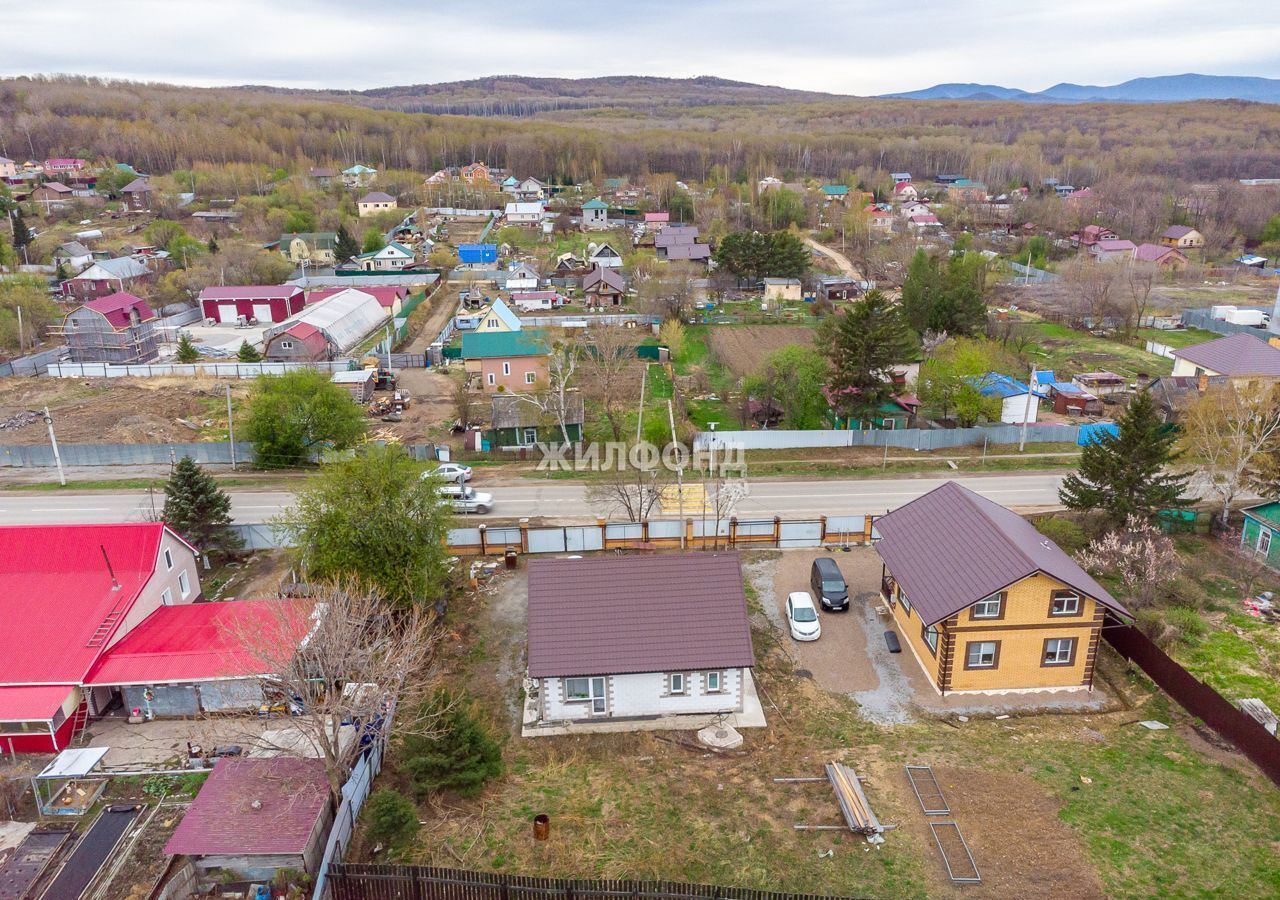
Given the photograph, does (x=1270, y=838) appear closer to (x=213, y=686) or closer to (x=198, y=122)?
(x=213, y=686)

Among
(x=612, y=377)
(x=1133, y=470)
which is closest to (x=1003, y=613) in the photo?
(x=1133, y=470)

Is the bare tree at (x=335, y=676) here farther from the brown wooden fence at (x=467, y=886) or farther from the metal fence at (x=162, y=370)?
the metal fence at (x=162, y=370)

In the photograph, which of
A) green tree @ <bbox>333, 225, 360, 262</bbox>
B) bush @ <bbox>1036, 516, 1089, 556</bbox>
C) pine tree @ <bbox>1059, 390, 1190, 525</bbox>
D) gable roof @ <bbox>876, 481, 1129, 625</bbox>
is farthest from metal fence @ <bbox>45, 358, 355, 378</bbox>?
pine tree @ <bbox>1059, 390, 1190, 525</bbox>

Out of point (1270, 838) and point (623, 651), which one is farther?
point (623, 651)

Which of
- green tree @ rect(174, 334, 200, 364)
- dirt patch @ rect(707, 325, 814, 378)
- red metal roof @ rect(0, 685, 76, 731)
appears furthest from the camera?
dirt patch @ rect(707, 325, 814, 378)

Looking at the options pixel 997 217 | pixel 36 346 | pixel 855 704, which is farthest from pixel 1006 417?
pixel 997 217

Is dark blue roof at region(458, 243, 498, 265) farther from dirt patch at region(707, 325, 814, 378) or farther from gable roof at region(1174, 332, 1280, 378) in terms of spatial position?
gable roof at region(1174, 332, 1280, 378)
